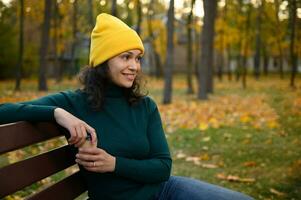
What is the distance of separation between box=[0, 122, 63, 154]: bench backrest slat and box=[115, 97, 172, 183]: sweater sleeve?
455mm

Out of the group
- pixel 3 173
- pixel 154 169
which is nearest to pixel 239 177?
pixel 154 169

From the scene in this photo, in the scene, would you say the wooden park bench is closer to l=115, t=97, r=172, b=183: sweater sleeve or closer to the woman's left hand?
the woman's left hand

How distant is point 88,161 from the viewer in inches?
98.4

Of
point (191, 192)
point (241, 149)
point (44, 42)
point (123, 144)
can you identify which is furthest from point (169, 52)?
point (123, 144)

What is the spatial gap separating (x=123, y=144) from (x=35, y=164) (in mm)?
561

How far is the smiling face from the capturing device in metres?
2.84

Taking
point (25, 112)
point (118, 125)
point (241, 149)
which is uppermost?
point (25, 112)

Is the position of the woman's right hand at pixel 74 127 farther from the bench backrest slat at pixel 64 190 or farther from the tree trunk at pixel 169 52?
the tree trunk at pixel 169 52

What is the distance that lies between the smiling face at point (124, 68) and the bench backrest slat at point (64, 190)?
74 cm

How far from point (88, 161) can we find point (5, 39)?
100ft

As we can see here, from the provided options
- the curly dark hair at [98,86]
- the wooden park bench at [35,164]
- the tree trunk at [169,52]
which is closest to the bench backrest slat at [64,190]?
the wooden park bench at [35,164]

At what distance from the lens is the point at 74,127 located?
7.97 ft

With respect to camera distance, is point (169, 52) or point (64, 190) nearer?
point (64, 190)

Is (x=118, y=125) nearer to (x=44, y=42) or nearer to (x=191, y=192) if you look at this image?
(x=191, y=192)
